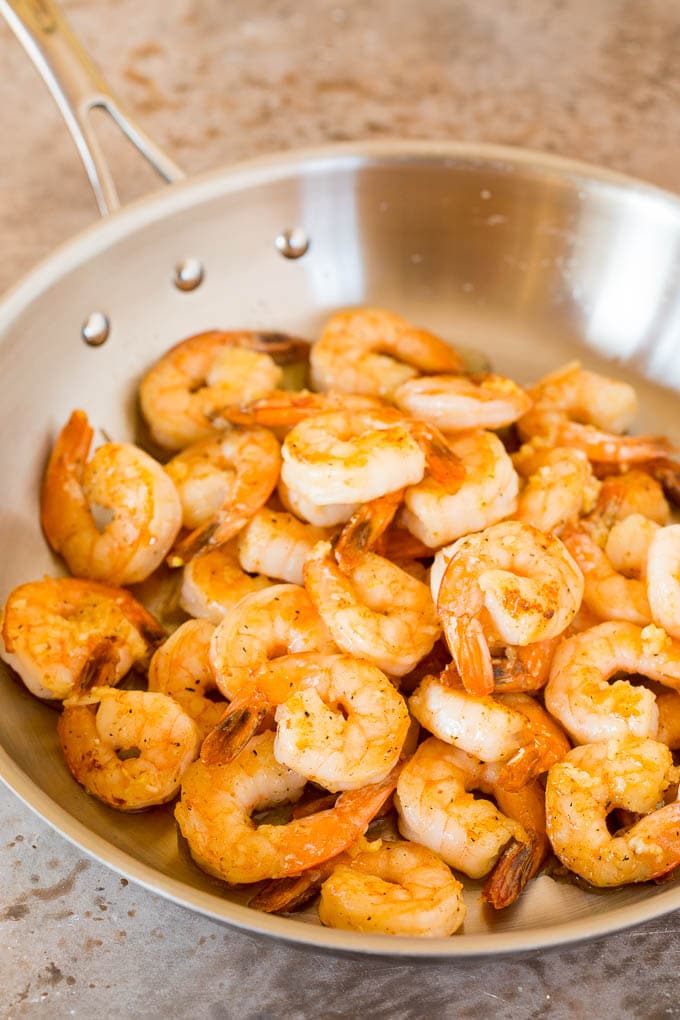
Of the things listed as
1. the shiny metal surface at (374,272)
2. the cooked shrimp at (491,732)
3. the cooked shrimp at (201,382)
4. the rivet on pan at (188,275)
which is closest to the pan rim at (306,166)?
the shiny metal surface at (374,272)

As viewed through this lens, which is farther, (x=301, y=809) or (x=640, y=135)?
(x=640, y=135)

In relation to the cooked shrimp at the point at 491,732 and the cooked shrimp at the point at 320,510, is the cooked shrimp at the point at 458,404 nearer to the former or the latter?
the cooked shrimp at the point at 320,510

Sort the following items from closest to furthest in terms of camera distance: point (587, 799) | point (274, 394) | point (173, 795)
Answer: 1. point (587, 799)
2. point (173, 795)
3. point (274, 394)

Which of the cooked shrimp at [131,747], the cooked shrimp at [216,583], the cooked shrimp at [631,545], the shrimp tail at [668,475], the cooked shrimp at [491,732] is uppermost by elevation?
the shrimp tail at [668,475]

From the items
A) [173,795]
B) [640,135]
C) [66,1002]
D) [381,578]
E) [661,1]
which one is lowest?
[66,1002]

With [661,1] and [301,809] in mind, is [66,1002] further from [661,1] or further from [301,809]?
[661,1]

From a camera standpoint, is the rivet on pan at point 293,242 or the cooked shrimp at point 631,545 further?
the rivet on pan at point 293,242

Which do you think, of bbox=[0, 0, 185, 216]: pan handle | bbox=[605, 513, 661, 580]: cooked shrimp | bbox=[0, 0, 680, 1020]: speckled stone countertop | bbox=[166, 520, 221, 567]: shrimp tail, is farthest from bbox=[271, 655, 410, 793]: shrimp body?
bbox=[0, 0, 680, 1020]: speckled stone countertop

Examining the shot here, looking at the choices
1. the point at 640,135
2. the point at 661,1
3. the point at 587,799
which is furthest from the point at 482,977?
the point at 661,1
